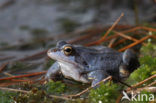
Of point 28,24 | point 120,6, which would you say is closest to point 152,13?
point 120,6

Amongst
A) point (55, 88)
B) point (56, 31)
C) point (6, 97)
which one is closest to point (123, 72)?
point (55, 88)

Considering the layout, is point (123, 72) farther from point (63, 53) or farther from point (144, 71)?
point (63, 53)

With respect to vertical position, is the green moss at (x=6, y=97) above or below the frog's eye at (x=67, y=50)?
below

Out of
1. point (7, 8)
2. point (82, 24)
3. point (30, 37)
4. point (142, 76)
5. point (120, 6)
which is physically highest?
point (7, 8)

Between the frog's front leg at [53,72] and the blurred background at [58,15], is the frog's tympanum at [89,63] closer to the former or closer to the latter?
the frog's front leg at [53,72]

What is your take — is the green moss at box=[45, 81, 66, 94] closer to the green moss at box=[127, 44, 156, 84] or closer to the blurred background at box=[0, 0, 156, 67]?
the green moss at box=[127, 44, 156, 84]

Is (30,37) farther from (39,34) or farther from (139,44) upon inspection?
(139,44)

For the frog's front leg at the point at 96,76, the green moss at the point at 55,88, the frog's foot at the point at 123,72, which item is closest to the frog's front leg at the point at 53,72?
the green moss at the point at 55,88
